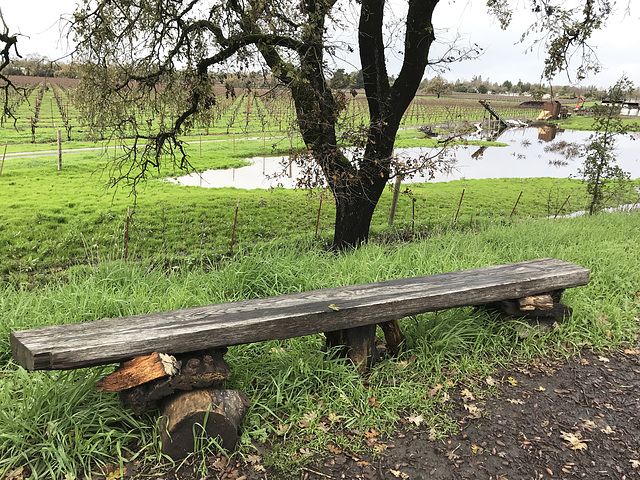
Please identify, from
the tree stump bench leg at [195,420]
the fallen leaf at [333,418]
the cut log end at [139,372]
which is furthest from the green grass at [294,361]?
the cut log end at [139,372]

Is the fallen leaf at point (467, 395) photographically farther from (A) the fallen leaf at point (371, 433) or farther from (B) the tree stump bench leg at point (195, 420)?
(B) the tree stump bench leg at point (195, 420)

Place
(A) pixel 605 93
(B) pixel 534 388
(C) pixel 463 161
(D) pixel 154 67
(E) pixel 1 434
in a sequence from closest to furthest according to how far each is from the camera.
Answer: (E) pixel 1 434, (B) pixel 534 388, (D) pixel 154 67, (A) pixel 605 93, (C) pixel 463 161

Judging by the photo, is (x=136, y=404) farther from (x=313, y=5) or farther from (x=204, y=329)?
(x=313, y=5)

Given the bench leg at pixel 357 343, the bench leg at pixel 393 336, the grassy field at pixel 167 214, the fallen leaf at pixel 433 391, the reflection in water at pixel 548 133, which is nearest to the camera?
the fallen leaf at pixel 433 391

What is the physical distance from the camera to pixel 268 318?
3039 millimetres

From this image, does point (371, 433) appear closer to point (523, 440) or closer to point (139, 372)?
point (523, 440)

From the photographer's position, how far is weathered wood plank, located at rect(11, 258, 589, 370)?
8.48 ft

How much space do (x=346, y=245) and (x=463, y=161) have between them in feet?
63.2

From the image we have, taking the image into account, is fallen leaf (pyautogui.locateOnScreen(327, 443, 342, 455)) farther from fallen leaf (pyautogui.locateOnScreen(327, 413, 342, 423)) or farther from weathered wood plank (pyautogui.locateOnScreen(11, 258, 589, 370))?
→ weathered wood plank (pyautogui.locateOnScreen(11, 258, 589, 370))

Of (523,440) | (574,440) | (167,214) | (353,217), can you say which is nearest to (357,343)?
(523,440)


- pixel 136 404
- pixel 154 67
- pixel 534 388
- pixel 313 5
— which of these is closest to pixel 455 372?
pixel 534 388

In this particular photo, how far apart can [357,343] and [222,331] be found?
3.95ft

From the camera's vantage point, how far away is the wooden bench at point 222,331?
2621 mm

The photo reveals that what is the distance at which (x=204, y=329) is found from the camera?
2.84 meters
